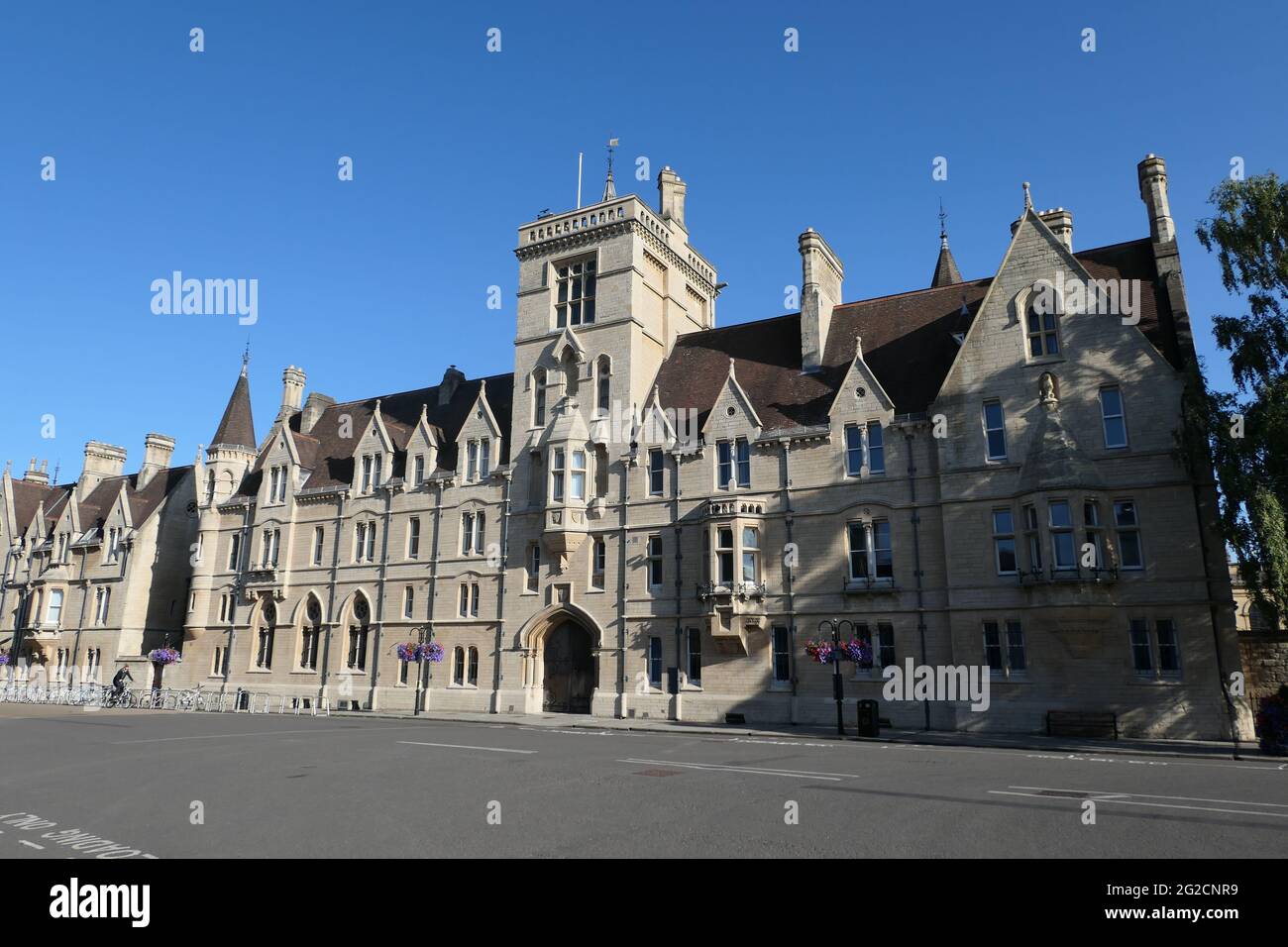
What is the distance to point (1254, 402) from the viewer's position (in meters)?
24.7

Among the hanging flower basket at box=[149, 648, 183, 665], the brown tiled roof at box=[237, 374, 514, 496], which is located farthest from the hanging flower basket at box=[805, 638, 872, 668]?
the hanging flower basket at box=[149, 648, 183, 665]

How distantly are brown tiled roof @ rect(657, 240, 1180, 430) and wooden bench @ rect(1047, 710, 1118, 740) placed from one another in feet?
38.2

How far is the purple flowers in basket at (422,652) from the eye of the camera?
38406 mm

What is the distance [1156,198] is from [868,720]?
72.4 feet

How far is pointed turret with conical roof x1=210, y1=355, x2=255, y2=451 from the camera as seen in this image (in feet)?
175

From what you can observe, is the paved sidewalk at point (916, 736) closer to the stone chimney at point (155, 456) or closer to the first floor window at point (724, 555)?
the first floor window at point (724, 555)

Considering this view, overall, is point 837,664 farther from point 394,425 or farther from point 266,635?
point 266,635

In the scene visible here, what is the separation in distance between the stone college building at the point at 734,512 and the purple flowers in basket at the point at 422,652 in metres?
1.21

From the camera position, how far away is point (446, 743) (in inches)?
917

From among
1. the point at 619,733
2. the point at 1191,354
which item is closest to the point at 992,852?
the point at 619,733

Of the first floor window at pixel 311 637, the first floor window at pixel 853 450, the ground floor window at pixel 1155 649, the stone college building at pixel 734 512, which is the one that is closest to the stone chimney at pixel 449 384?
the stone college building at pixel 734 512

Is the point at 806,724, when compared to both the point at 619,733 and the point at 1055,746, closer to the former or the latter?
the point at 619,733
